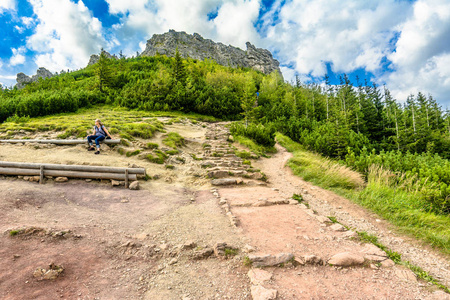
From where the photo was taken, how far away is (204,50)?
100500 mm

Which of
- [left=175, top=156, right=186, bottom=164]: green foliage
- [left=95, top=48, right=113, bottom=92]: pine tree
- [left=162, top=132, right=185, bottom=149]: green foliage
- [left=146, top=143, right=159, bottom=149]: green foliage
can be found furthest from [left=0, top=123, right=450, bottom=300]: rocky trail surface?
[left=95, top=48, right=113, bottom=92]: pine tree

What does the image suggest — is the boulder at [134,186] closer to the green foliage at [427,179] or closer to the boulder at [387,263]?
the boulder at [387,263]

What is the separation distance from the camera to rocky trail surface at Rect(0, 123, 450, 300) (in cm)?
291

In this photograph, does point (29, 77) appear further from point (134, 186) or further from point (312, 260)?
point (312, 260)

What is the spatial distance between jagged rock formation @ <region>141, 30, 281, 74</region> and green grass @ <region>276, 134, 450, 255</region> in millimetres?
80171

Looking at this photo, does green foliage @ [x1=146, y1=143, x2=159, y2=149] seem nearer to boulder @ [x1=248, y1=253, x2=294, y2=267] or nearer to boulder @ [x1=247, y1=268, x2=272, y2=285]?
boulder @ [x1=248, y1=253, x2=294, y2=267]

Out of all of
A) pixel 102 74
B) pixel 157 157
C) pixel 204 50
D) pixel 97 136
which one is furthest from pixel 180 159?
pixel 204 50

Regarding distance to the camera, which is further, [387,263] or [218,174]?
[218,174]

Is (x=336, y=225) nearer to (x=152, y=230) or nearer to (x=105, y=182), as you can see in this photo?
(x=152, y=230)

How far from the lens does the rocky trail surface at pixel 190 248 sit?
9.53 ft

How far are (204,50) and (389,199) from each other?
108 meters

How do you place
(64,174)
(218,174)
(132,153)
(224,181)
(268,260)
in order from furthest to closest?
(132,153) < (218,174) < (224,181) < (64,174) < (268,260)

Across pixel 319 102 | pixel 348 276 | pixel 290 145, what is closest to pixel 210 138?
pixel 290 145

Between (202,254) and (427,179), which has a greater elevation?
(427,179)
